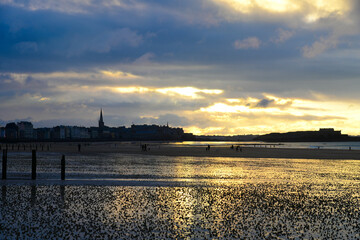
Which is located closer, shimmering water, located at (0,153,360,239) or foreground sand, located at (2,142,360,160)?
shimmering water, located at (0,153,360,239)

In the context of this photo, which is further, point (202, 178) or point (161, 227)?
point (202, 178)

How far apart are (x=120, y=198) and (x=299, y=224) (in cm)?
843

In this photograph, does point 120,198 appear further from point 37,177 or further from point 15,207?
point 37,177

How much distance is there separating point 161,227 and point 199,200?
509cm

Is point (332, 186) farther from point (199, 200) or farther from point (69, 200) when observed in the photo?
point (69, 200)

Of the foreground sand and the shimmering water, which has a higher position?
the shimmering water

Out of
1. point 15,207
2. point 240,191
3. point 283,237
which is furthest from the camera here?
point 240,191

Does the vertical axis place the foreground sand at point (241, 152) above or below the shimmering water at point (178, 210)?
below

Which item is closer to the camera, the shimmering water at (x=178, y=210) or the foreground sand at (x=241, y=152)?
the shimmering water at (x=178, y=210)

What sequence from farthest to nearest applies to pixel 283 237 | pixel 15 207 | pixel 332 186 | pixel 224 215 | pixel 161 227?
pixel 332 186 < pixel 15 207 < pixel 224 215 < pixel 161 227 < pixel 283 237

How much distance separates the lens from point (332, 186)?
69.3 feet

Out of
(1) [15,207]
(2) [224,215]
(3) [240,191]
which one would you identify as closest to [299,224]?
(2) [224,215]

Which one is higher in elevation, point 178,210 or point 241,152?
point 178,210

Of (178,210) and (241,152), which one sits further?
(241,152)
